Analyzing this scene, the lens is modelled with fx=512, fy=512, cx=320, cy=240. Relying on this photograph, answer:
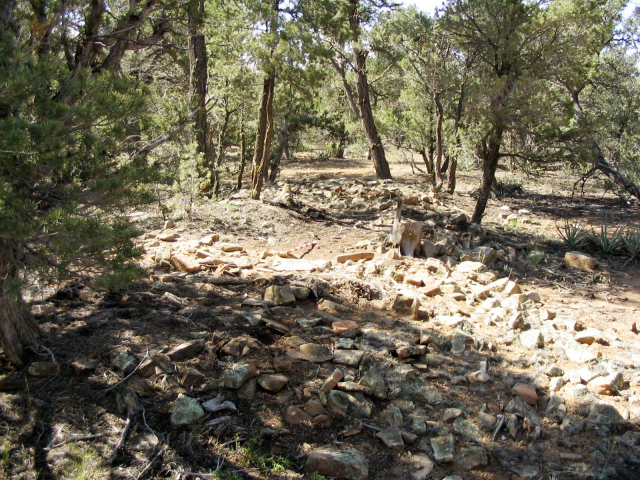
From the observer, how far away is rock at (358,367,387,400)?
12.3 ft

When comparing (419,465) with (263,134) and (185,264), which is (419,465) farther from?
(263,134)

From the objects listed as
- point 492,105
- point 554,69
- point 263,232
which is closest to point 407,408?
point 263,232

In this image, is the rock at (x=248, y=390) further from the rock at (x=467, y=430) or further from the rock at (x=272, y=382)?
the rock at (x=467, y=430)

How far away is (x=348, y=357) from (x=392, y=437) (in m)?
0.83

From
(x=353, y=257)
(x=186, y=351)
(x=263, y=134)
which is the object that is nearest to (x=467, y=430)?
(x=186, y=351)

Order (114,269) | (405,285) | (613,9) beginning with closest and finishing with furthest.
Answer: (114,269) < (405,285) < (613,9)

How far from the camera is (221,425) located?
10.6 feet

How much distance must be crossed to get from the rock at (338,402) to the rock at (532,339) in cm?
203

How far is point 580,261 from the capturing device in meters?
7.55

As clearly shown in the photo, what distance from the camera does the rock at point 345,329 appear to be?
4.48 meters

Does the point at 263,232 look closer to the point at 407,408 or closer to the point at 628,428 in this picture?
the point at 407,408

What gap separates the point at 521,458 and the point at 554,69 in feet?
23.0

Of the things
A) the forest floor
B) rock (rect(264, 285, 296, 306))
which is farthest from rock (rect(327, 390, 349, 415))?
rock (rect(264, 285, 296, 306))

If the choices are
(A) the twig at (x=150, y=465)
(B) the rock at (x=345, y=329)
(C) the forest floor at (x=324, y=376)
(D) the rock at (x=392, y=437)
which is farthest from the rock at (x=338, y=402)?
(A) the twig at (x=150, y=465)
